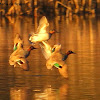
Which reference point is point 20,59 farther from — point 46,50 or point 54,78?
point 46,50

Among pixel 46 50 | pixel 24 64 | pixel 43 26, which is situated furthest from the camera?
pixel 43 26

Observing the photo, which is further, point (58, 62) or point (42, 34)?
point (42, 34)

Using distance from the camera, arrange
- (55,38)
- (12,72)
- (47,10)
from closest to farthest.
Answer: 1. (12,72)
2. (55,38)
3. (47,10)

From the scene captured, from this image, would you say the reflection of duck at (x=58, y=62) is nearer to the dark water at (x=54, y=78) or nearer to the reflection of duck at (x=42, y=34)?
the dark water at (x=54, y=78)

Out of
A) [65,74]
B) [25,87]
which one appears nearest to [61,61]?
[65,74]

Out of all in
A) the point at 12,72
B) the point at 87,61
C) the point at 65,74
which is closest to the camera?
the point at 65,74

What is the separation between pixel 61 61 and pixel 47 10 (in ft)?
63.4

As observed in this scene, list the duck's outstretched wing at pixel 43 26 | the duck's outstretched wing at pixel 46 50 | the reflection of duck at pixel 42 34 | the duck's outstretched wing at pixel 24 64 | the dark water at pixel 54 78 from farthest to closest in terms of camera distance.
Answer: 1. the duck's outstretched wing at pixel 43 26
2. the reflection of duck at pixel 42 34
3. the duck's outstretched wing at pixel 46 50
4. the duck's outstretched wing at pixel 24 64
5. the dark water at pixel 54 78

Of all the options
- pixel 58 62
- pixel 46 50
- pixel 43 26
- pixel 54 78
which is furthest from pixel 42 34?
pixel 54 78

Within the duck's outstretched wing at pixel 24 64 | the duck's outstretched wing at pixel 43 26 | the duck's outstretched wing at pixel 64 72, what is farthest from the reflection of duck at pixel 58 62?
the duck's outstretched wing at pixel 43 26

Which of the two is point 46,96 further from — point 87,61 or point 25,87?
point 87,61

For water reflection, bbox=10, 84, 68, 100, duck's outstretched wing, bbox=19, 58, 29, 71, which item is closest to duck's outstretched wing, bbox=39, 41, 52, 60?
duck's outstretched wing, bbox=19, 58, 29, 71

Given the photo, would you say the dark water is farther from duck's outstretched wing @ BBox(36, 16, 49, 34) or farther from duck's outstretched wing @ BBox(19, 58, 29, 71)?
duck's outstretched wing @ BBox(36, 16, 49, 34)

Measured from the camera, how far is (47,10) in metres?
29.0
